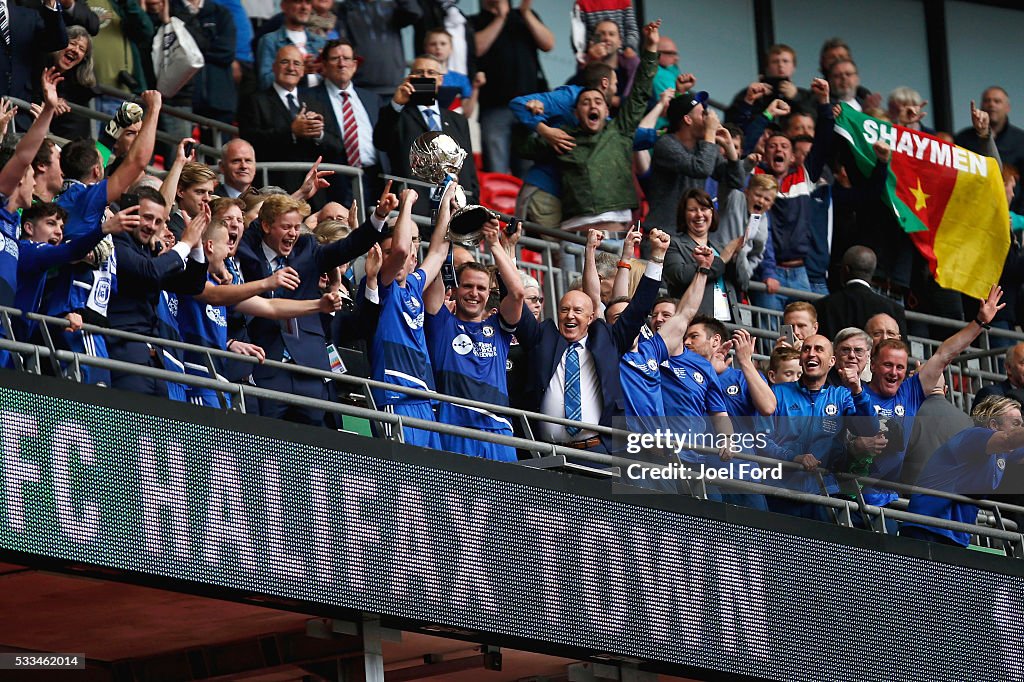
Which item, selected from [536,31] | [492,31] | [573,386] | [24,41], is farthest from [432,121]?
[536,31]

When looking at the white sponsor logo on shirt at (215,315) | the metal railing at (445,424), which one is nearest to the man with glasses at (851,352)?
the metal railing at (445,424)

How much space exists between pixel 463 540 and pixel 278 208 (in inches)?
73.5

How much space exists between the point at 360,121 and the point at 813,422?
389cm

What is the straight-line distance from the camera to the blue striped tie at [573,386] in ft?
35.6

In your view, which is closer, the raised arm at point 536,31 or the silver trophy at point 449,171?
the silver trophy at point 449,171

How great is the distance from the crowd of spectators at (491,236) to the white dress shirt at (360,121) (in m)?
0.02

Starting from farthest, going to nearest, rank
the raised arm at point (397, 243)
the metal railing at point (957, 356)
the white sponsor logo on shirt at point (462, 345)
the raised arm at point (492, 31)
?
the raised arm at point (492, 31), the metal railing at point (957, 356), the white sponsor logo on shirt at point (462, 345), the raised arm at point (397, 243)

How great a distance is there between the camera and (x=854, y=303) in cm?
1377

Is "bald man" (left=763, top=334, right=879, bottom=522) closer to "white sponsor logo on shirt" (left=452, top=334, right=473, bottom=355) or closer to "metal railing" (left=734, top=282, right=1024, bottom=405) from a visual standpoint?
"white sponsor logo on shirt" (left=452, top=334, right=473, bottom=355)

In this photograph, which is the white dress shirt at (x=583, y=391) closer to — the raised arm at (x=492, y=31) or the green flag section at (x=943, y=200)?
the green flag section at (x=943, y=200)

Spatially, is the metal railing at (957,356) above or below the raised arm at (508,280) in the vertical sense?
below

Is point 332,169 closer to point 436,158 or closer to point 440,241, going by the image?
point 436,158

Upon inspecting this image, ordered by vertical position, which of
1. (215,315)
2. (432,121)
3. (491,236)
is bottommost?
(215,315)

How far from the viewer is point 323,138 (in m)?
13.1
